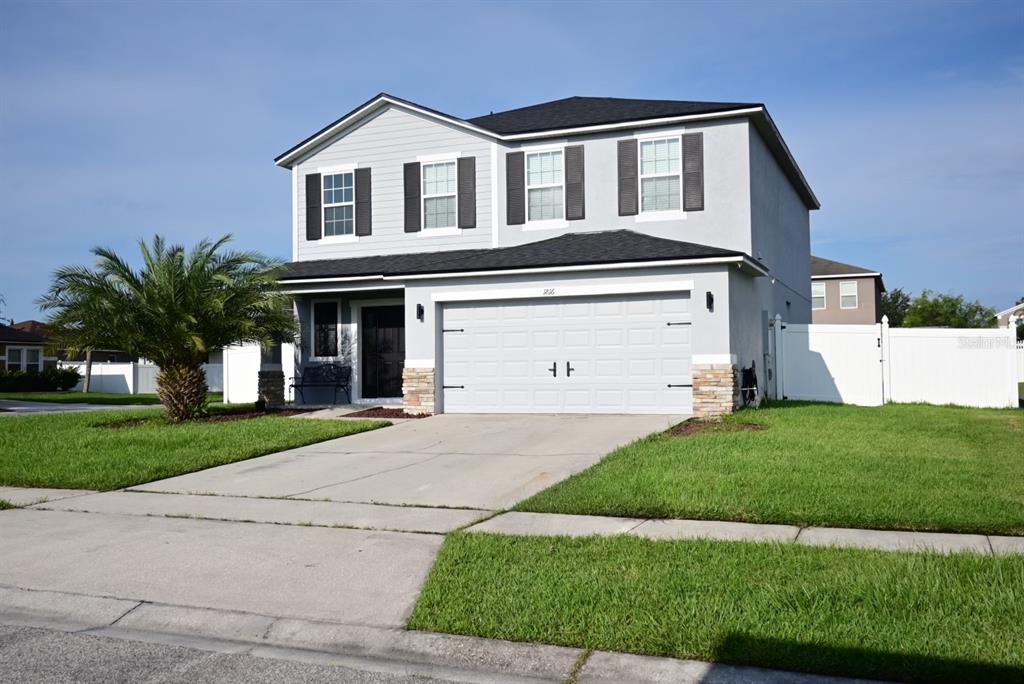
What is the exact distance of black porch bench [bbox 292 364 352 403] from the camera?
20.2m

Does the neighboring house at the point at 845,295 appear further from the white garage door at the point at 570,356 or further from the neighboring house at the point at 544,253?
the white garage door at the point at 570,356

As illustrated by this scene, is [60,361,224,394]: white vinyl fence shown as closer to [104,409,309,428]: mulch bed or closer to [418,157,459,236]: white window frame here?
[104,409,309,428]: mulch bed

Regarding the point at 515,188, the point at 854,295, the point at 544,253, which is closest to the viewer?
the point at 544,253

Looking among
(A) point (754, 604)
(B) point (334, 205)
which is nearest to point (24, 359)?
(B) point (334, 205)

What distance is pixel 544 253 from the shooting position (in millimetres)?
17406

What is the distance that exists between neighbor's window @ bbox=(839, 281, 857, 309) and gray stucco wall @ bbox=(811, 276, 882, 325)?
0.11 meters

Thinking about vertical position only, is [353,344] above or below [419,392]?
above

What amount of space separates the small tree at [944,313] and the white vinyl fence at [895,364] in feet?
122

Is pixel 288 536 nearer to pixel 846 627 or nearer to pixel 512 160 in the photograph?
pixel 846 627

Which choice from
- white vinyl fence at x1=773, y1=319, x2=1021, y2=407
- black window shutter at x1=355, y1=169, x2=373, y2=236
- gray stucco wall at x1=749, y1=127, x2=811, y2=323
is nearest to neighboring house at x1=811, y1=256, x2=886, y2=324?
gray stucco wall at x1=749, y1=127, x2=811, y2=323

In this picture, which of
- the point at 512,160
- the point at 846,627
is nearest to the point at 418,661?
the point at 846,627

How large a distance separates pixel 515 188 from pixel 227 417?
7.92 metres

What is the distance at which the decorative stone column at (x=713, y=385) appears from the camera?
15.4 meters

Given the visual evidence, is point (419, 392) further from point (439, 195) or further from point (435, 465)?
point (435, 465)
